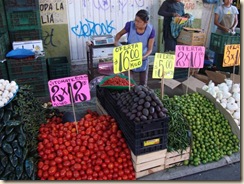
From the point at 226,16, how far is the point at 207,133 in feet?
14.0

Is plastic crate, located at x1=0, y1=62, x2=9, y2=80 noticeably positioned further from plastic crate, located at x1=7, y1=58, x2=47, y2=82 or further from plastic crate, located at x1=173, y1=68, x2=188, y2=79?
plastic crate, located at x1=173, y1=68, x2=188, y2=79

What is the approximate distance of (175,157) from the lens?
2.97 meters

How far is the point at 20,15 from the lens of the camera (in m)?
5.32

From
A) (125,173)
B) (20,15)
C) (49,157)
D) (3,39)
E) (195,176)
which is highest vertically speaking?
(20,15)

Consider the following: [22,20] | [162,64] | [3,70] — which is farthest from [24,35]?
[162,64]

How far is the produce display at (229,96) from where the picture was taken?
347cm

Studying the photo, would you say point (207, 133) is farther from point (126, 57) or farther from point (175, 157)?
point (126, 57)

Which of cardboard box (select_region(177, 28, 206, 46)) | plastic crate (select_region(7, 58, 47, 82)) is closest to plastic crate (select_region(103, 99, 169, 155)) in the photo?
plastic crate (select_region(7, 58, 47, 82))

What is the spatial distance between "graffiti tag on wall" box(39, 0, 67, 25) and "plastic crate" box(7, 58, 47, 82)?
5.79ft

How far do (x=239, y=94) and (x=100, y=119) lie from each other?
Answer: 191 cm

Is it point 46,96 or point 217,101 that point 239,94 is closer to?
point 217,101


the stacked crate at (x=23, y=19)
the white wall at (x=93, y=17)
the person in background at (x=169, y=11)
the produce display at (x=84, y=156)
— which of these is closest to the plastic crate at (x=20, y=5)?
the stacked crate at (x=23, y=19)

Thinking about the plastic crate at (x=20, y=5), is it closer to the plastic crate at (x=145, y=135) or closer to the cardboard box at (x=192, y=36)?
the cardboard box at (x=192, y=36)

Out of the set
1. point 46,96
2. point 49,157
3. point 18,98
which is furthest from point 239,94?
point 46,96
